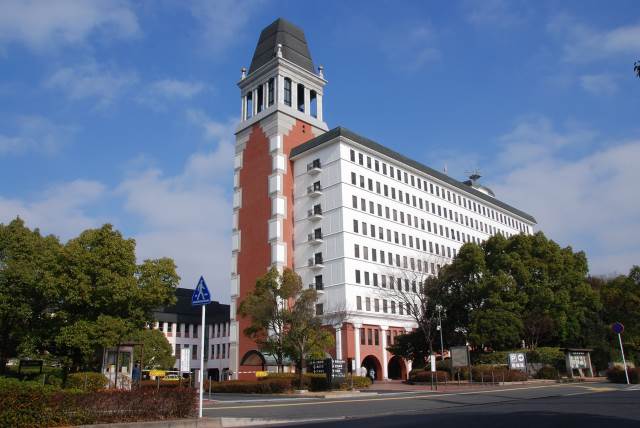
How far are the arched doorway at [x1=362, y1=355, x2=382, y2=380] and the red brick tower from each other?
11.7 meters

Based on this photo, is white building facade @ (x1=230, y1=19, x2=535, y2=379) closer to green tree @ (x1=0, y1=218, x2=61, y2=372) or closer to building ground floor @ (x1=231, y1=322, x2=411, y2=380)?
building ground floor @ (x1=231, y1=322, x2=411, y2=380)

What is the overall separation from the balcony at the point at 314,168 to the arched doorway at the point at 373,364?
21.2 metres

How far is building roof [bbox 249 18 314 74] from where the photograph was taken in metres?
70.9

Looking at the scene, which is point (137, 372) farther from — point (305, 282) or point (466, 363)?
point (305, 282)

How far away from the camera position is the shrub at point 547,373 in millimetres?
44625

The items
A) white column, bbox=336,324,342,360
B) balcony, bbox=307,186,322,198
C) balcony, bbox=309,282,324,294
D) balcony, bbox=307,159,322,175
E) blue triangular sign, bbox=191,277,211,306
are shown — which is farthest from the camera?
balcony, bbox=307,159,322,175

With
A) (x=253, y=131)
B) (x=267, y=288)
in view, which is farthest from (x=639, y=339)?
(x=253, y=131)

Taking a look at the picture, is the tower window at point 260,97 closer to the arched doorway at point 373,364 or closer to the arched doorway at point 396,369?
the arched doorway at point 373,364

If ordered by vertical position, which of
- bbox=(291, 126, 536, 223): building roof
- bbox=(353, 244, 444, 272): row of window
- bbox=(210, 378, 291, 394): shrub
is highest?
bbox=(291, 126, 536, 223): building roof

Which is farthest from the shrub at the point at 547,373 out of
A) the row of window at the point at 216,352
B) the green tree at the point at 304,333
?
the row of window at the point at 216,352

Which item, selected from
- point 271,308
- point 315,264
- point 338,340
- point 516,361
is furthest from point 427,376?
point 315,264

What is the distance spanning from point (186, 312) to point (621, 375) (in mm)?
66990

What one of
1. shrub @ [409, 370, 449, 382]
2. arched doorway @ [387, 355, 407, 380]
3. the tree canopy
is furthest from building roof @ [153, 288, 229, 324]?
shrub @ [409, 370, 449, 382]

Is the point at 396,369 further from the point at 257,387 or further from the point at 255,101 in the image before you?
the point at 255,101
